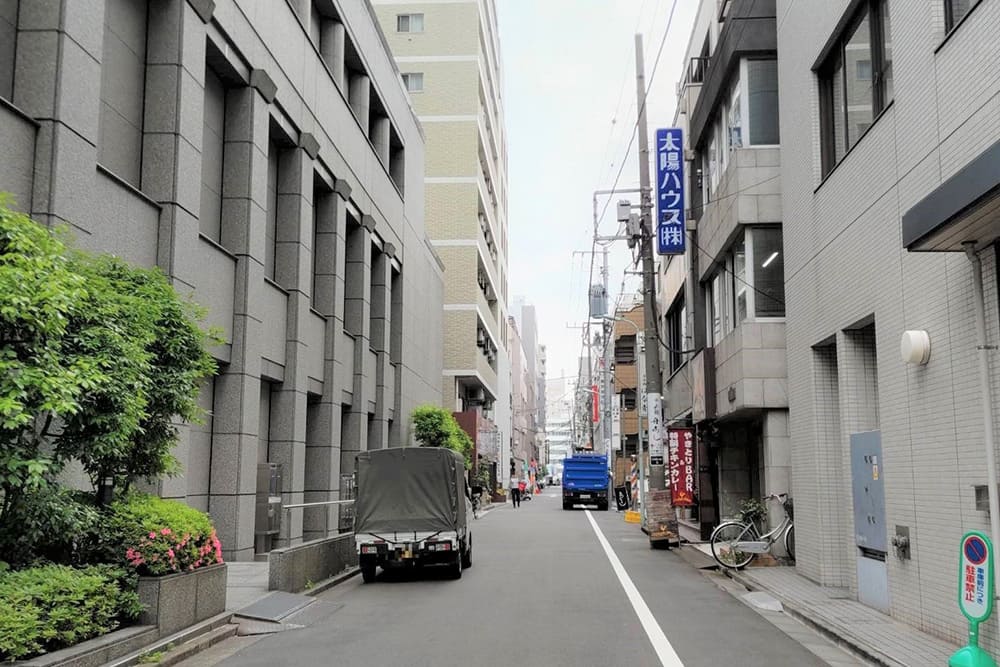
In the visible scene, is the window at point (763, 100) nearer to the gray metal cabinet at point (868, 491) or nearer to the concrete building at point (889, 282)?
the concrete building at point (889, 282)

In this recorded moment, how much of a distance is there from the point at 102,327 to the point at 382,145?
81.8ft

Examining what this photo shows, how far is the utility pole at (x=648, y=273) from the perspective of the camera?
78.9 feet

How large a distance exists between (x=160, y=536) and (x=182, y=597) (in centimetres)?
77

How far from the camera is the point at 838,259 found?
1373 centimetres

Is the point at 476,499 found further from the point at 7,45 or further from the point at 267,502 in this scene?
the point at 7,45

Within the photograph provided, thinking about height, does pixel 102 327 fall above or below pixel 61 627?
above

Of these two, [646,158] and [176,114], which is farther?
[646,158]

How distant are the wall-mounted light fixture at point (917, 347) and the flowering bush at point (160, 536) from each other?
8.20m

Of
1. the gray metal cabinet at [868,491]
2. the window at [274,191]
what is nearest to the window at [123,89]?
the window at [274,191]

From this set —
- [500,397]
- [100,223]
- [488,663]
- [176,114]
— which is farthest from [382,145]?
[500,397]

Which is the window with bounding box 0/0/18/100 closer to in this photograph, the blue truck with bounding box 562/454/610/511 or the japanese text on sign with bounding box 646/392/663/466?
the japanese text on sign with bounding box 646/392/663/466

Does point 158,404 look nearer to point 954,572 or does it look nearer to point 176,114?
point 176,114

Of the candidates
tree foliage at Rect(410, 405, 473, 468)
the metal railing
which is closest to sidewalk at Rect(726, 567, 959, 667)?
the metal railing

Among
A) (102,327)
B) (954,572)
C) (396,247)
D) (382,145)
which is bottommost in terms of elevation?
(954,572)
